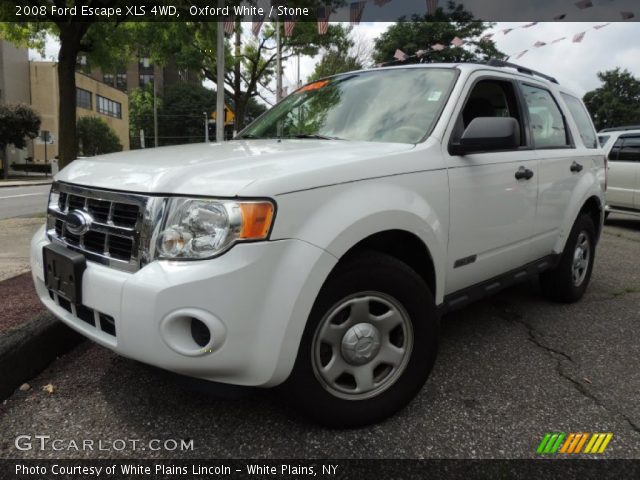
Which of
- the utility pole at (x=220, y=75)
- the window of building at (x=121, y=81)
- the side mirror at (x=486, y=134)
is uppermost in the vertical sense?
the window of building at (x=121, y=81)

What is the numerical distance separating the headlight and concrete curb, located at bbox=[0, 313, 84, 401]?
133 centimetres

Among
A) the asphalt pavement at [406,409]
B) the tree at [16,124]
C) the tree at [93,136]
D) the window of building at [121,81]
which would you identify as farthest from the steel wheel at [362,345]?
the window of building at [121,81]

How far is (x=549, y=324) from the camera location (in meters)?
3.71

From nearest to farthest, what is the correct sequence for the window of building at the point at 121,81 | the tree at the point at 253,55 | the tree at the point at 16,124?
the tree at the point at 253,55
the tree at the point at 16,124
the window of building at the point at 121,81

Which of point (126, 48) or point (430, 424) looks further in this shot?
point (126, 48)

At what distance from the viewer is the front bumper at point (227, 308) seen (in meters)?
1.77

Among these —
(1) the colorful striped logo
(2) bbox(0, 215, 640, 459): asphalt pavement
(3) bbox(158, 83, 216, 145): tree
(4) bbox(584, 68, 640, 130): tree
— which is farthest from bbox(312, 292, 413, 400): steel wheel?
(3) bbox(158, 83, 216, 145): tree

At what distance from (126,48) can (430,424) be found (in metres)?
12.4

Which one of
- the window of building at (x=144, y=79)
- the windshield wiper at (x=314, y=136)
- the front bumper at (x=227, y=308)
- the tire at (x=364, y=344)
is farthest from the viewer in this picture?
the window of building at (x=144, y=79)

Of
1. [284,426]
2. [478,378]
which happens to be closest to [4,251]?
[284,426]

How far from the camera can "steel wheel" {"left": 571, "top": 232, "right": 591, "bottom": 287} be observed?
4.10m

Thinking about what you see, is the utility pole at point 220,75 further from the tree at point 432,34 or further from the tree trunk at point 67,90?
the tree at point 432,34

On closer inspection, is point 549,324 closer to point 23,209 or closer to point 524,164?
point 524,164

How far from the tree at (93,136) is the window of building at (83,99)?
3863 mm
